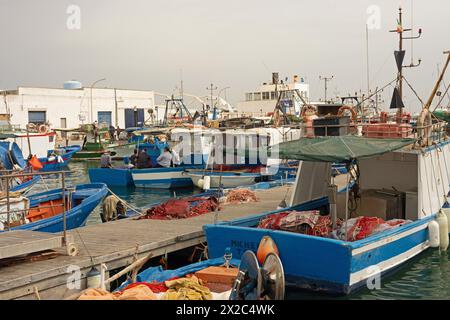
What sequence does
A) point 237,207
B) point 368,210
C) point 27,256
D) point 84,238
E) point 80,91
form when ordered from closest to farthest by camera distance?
point 27,256, point 84,238, point 368,210, point 237,207, point 80,91

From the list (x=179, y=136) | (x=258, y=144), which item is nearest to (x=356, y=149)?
(x=258, y=144)

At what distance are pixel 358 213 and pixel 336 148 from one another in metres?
2.94

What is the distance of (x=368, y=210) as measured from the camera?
38.3 feet

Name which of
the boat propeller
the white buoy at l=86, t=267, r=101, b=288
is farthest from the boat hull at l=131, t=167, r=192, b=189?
the boat propeller

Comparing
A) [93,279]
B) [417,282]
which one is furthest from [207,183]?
[93,279]

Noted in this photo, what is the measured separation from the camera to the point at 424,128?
11.2 metres

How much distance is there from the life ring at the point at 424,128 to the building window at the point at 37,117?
47.8m

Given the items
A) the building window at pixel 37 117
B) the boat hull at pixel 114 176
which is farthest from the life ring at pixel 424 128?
the building window at pixel 37 117

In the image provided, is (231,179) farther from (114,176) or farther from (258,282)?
(258,282)

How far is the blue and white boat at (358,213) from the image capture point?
8.74 m

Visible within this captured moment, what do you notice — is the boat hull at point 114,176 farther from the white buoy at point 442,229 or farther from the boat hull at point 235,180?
the white buoy at point 442,229
